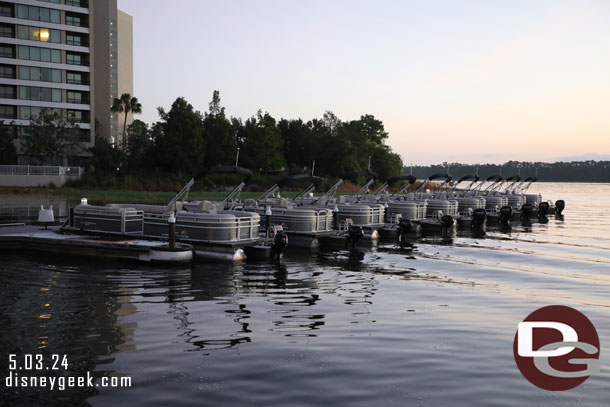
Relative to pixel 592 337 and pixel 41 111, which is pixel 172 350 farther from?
pixel 41 111

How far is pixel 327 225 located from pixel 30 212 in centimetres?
2283

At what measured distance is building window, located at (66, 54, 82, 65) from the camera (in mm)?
75188

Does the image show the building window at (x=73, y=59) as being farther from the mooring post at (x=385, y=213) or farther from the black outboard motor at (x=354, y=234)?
the black outboard motor at (x=354, y=234)

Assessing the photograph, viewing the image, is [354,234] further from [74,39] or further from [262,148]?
[74,39]

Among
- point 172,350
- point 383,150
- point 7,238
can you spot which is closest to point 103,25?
point 383,150

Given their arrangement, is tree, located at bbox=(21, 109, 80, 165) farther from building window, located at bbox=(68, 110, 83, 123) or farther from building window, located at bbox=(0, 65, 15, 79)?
building window, located at bbox=(0, 65, 15, 79)

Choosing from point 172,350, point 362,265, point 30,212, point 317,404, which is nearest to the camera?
point 317,404

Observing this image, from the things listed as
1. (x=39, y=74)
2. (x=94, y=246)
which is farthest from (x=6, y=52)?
(x=94, y=246)

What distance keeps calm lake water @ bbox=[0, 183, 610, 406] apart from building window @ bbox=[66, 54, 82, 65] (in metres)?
60.6

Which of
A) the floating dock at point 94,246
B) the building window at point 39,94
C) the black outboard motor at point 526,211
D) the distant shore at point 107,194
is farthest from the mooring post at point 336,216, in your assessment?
the building window at point 39,94

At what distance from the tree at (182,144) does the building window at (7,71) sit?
20278 mm

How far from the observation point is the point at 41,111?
223ft

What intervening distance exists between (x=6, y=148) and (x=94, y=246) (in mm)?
51477

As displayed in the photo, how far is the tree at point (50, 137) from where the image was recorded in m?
64.7
